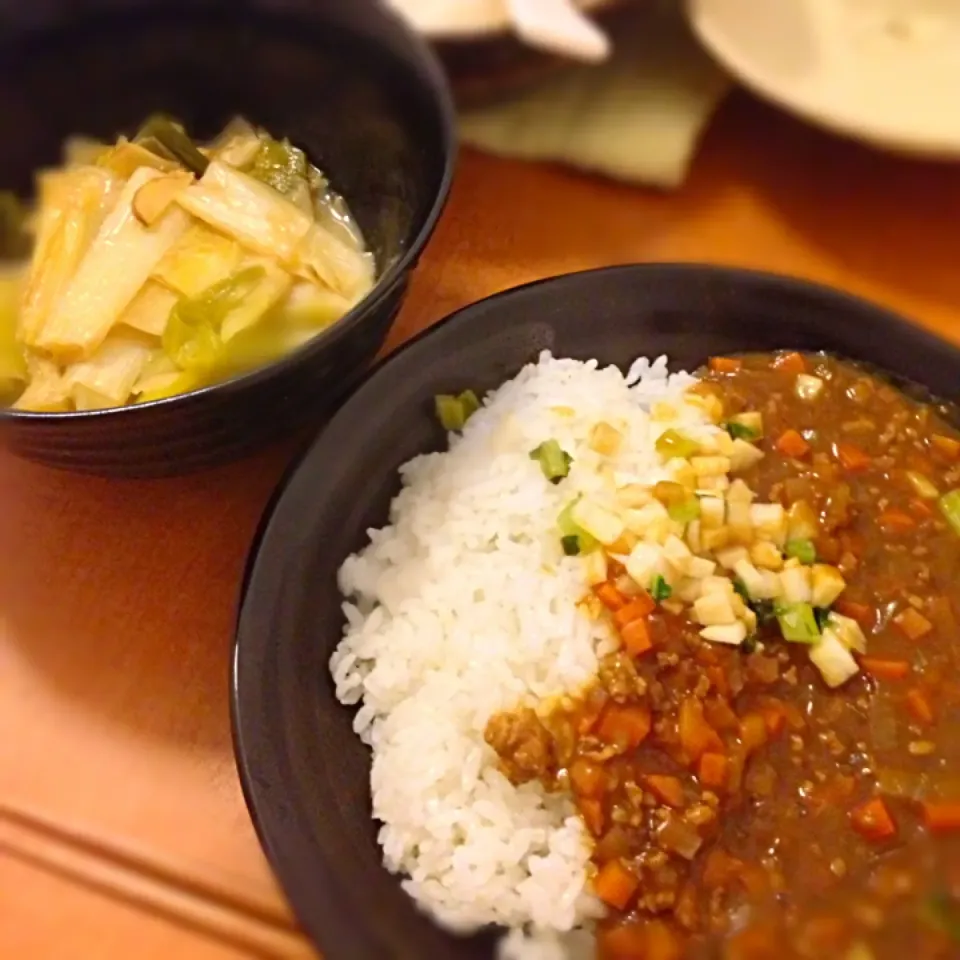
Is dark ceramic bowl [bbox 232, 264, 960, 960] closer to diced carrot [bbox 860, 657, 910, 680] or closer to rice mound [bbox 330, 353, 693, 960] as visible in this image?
rice mound [bbox 330, 353, 693, 960]

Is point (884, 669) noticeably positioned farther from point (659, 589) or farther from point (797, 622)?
point (659, 589)

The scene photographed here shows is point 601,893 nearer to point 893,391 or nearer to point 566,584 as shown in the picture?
point 566,584

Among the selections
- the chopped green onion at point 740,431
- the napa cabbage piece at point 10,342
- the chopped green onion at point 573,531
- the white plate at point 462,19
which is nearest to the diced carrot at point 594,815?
the chopped green onion at point 573,531

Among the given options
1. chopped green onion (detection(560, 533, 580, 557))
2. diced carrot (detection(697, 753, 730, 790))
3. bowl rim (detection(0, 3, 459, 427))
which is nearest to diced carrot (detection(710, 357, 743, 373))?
chopped green onion (detection(560, 533, 580, 557))

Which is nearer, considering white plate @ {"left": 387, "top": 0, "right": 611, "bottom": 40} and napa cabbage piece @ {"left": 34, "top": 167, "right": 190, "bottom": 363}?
napa cabbage piece @ {"left": 34, "top": 167, "right": 190, "bottom": 363}

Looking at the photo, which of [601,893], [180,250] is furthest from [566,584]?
[180,250]

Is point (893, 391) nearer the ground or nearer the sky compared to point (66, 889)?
nearer the sky

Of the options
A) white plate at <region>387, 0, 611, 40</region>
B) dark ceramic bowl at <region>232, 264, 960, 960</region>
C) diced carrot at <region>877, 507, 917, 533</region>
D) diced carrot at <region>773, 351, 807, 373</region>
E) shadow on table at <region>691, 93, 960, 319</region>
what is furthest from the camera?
shadow on table at <region>691, 93, 960, 319</region>

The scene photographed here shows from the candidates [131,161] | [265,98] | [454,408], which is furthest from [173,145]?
[454,408]
